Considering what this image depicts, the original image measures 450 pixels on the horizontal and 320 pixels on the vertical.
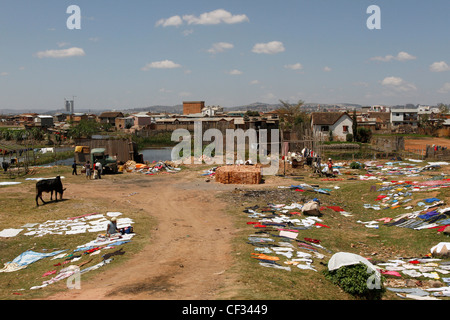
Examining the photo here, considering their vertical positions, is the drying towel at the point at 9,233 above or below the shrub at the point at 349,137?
below

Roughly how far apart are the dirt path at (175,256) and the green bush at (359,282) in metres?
2.59

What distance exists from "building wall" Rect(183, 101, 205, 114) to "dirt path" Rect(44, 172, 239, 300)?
318 ft

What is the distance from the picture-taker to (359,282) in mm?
7969

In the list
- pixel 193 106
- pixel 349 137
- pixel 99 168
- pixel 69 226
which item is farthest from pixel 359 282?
pixel 193 106

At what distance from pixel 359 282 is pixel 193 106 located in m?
114

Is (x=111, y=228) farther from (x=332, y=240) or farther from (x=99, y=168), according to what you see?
(x=99, y=168)

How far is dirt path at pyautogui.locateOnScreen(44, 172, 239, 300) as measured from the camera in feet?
24.5

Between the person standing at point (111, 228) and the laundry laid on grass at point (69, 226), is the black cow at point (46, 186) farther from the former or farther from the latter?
the person standing at point (111, 228)

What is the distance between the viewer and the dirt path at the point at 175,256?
294 inches
